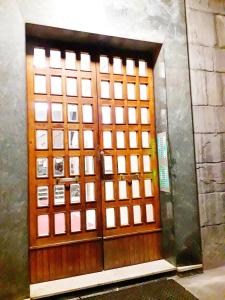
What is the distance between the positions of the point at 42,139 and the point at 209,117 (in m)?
2.72

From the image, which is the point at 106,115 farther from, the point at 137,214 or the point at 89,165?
the point at 137,214

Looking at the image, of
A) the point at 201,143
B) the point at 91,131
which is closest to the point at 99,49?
the point at 91,131

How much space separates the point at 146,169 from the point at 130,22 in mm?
2335

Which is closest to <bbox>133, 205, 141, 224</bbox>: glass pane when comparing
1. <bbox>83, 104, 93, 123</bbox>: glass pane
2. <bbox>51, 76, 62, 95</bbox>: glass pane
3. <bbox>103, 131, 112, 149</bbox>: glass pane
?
<bbox>103, 131, 112, 149</bbox>: glass pane

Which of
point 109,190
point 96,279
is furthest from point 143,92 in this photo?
point 96,279

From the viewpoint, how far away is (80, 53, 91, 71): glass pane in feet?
13.5

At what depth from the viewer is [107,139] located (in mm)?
4152

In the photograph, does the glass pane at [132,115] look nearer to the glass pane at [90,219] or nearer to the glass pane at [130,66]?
the glass pane at [130,66]

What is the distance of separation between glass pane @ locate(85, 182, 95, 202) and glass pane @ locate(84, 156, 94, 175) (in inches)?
6.7

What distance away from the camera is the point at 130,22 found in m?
4.06

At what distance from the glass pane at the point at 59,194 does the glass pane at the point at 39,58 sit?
5.88 feet

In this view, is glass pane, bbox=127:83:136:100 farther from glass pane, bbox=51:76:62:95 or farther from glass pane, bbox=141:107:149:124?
glass pane, bbox=51:76:62:95

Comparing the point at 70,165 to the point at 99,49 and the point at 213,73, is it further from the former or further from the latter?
the point at 213,73

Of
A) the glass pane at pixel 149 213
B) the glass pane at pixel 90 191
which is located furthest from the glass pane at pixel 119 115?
the glass pane at pixel 149 213
